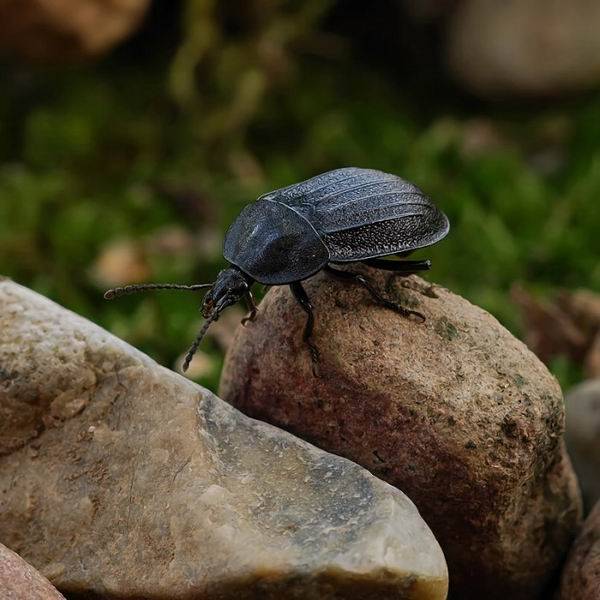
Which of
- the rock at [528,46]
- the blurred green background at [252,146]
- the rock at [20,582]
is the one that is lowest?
the blurred green background at [252,146]

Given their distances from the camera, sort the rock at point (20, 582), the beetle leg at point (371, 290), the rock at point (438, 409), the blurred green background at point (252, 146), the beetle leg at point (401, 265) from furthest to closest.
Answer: the blurred green background at point (252, 146)
the beetle leg at point (401, 265)
the beetle leg at point (371, 290)
the rock at point (438, 409)
the rock at point (20, 582)

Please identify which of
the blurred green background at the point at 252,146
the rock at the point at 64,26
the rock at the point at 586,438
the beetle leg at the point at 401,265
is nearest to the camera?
the beetle leg at the point at 401,265

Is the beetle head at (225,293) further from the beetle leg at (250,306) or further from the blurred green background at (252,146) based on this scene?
the blurred green background at (252,146)

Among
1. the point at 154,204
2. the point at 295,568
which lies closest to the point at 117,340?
the point at 295,568

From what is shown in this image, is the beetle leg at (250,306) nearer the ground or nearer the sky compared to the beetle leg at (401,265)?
nearer the ground

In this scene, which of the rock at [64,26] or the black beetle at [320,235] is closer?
the black beetle at [320,235]

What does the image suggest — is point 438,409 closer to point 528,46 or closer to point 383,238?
point 383,238

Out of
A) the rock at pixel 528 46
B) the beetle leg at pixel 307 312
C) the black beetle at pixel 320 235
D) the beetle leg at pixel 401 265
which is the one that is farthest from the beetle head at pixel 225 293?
the rock at pixel 528 46
